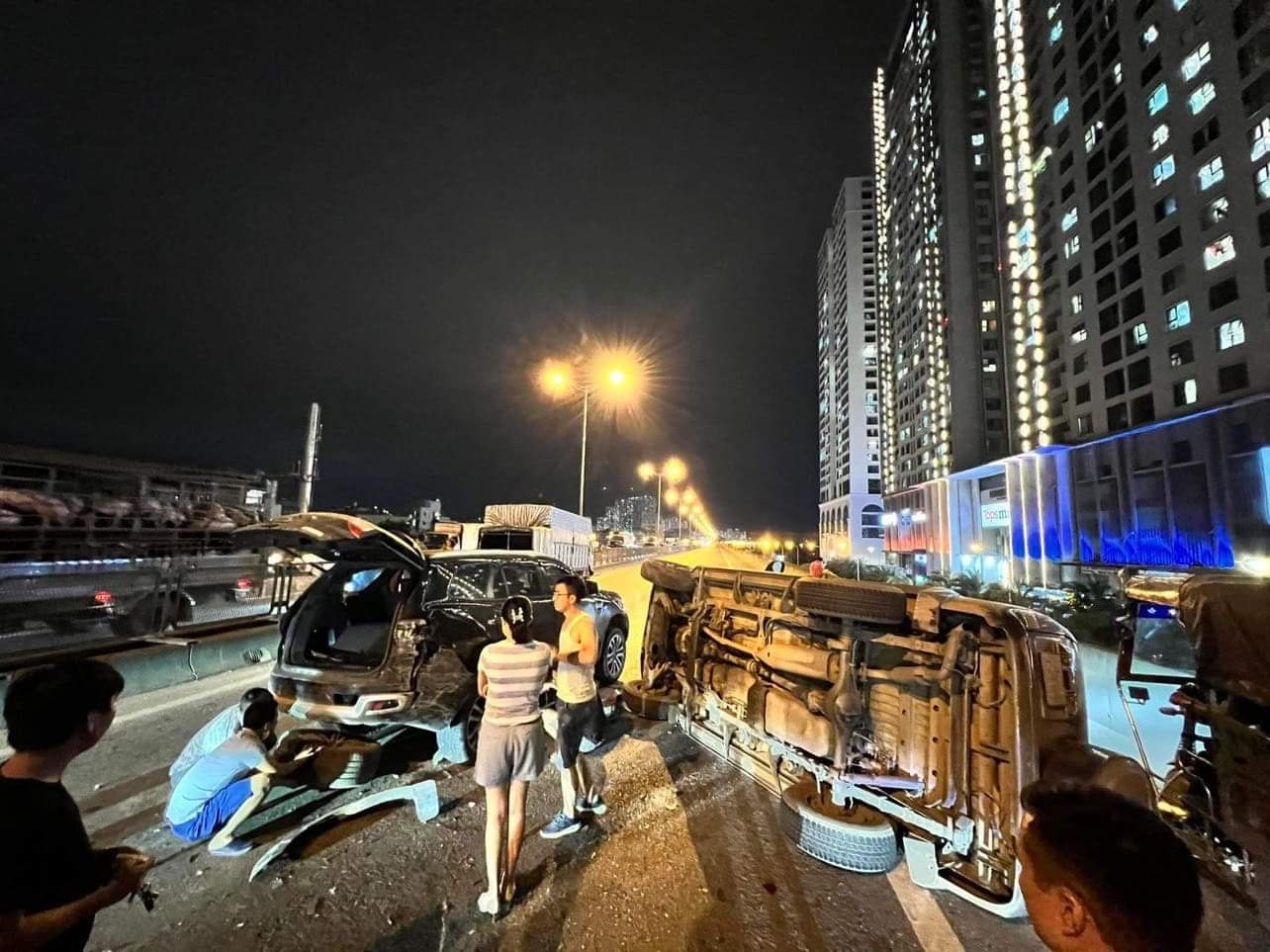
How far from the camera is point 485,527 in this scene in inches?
865

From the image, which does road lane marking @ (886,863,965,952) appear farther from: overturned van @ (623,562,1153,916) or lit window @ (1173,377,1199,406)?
lit window @ (1173,377,1199,406)

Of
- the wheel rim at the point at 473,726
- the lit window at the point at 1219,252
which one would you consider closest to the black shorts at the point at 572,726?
the wheel rim at the point at 473,726

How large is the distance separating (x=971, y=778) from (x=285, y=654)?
582 cm

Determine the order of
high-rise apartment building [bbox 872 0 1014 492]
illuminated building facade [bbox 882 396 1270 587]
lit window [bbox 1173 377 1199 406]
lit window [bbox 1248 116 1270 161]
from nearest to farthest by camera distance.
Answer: illuminated building facade [bbox 882 396 1270 587] → lit window [bbox 1248 116 1270 161] → lit window [bbox 1173 377 1199 406] → high-rise apartment building [bbox 872 0 1014 492]

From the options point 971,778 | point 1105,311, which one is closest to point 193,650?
point 971,778

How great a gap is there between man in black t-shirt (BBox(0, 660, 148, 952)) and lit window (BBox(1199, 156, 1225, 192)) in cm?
4618

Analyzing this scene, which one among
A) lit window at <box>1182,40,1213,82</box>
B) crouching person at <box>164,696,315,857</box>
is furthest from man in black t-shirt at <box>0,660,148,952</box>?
lit window at <box>1182,40,1213,82</box>

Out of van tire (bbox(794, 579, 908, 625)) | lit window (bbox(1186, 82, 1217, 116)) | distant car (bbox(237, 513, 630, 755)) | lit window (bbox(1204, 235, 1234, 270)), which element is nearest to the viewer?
van tire (bbox(794, 579, 908, 625))

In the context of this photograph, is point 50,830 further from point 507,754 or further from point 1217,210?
point 1217,210

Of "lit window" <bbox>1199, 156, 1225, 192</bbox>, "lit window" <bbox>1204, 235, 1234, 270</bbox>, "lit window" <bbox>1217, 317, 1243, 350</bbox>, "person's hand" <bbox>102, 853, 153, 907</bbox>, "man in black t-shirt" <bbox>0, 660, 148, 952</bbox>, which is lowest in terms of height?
"person's hand" <bbox>102, 853, 153, 907</bbox>

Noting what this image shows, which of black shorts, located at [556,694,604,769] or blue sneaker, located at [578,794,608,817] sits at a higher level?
black shorts, located at [556,694,604,769]

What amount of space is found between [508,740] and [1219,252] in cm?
4382

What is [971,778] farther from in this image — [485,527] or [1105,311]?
[1105,311]

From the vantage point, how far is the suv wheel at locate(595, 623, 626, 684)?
7599 millimetres
